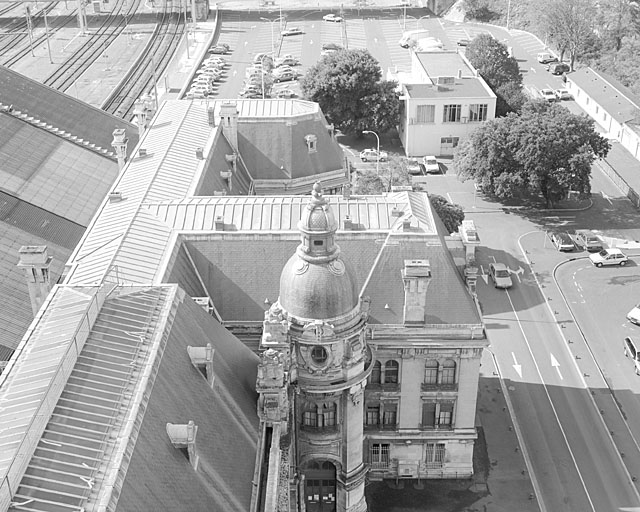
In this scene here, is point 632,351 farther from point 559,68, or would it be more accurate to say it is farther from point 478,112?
point 559,68

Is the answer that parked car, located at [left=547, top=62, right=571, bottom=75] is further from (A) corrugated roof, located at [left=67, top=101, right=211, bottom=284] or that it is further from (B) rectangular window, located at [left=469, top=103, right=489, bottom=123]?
(A) corrugated roof, located at [left=67, top=101, right=211, bottom=284]

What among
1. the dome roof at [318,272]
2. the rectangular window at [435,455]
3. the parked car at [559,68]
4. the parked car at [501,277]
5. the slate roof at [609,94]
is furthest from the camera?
the parked car at [559,68]

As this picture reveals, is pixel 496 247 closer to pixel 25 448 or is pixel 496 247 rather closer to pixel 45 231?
pixel 45 231

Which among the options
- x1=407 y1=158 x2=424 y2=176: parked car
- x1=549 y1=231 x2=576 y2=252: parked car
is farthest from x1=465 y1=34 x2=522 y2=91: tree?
x1=549 y1=231 x2=576 y2=252: parked car

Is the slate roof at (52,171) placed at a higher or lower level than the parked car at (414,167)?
higher

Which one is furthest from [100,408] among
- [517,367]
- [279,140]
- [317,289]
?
[279,140]

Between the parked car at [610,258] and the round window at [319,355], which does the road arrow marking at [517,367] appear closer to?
the parked car at [610,258]

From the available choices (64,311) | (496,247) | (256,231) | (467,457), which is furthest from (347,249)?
(496,247)

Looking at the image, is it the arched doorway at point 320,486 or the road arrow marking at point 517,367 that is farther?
the road arrow marking at point 517,367

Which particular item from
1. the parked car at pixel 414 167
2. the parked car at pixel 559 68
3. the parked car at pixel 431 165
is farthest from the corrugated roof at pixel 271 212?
the parked car at pixel 559 68
